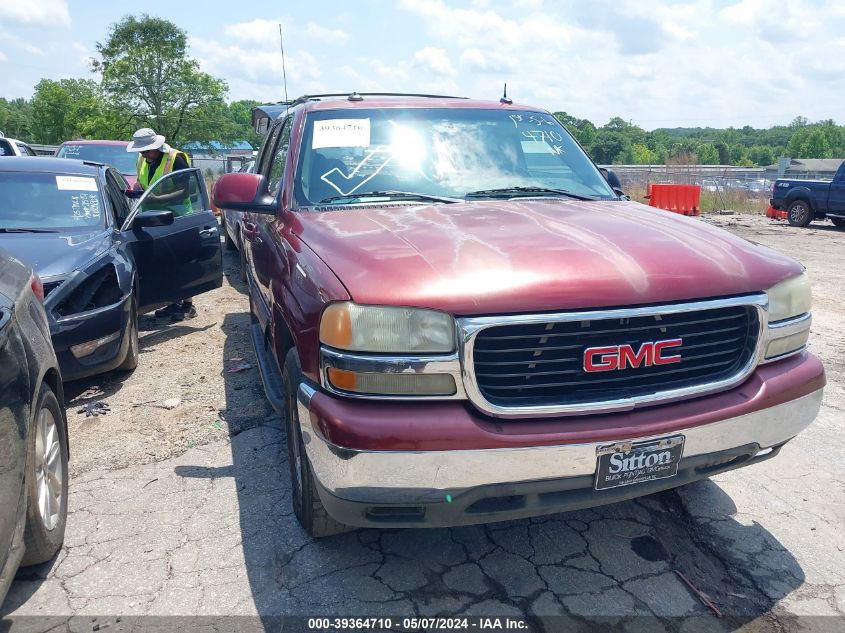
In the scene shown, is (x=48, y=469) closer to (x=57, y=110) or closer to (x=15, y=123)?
(x=57, y=110)

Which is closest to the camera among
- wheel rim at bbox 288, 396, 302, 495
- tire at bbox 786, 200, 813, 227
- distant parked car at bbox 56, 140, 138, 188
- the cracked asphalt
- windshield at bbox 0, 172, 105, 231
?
the cracked asphalt

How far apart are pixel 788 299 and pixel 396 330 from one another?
5.17ft

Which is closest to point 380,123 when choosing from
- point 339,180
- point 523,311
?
point 339,180

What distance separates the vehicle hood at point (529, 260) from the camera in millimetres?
2223

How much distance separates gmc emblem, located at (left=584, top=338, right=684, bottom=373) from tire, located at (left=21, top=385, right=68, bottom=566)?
6.80ft

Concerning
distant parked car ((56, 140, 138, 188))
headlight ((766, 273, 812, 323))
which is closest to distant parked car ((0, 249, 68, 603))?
headlight ((766, 273, 812, 323))

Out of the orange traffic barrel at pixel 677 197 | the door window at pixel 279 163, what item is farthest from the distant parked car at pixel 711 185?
the door window at pixel 279 163

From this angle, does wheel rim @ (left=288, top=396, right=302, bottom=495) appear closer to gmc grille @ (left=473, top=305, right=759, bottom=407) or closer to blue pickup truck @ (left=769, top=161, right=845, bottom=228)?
gmc grille @ (left=473, top=305, right=759, bottom=407)

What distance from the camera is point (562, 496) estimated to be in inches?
91.4

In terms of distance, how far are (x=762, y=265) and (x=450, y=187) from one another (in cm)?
153

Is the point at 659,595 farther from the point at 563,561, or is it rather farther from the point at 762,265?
the point at 762,265

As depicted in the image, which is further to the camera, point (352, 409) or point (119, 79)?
point (119, 79)

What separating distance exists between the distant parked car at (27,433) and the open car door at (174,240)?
2319 mm

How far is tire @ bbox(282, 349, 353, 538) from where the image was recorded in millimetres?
2676
